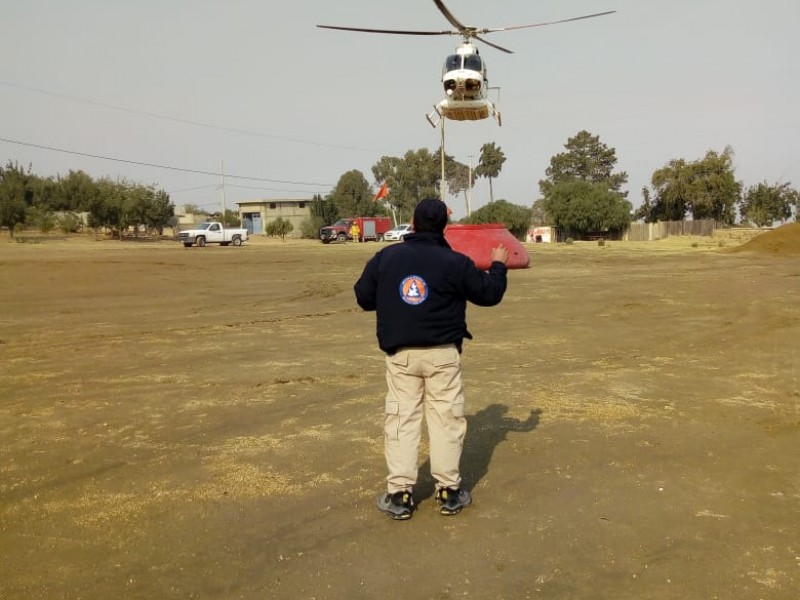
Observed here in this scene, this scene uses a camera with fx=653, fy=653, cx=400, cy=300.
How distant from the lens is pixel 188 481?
14.8ft

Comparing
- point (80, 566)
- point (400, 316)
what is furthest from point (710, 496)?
point (80, 566)

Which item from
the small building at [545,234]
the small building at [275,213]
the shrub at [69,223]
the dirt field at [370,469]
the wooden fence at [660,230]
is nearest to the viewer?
the dirt field at [370,469]

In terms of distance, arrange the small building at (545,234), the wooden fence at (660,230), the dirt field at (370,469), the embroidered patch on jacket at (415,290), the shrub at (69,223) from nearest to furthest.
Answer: the dirt field at (370,469)
the embroidered patch on jacket at (415,290)
the shrub at (69,223)
the wooden fence at (660,230)
the small building at (545,234)

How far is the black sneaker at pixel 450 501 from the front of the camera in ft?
12.9

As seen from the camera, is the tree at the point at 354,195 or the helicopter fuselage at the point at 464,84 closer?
the helicopter fuselage at the point at 464,84

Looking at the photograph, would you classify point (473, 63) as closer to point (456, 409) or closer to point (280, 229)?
point (456, 409)

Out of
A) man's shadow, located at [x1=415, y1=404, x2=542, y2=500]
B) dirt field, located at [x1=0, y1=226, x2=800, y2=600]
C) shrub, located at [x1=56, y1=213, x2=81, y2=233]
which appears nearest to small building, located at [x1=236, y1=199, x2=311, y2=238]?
shrub, located at [x1=56, y1=213, x2=81, y2=233]

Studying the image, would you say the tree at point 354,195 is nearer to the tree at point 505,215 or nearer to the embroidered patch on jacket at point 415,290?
the tree at point 505,215

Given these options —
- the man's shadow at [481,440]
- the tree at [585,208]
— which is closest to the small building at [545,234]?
the tree at [585,208]

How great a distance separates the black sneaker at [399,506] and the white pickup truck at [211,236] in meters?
43.0

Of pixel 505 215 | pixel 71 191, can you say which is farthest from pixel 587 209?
pixel 71 191

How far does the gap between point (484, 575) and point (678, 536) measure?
4.00 feet

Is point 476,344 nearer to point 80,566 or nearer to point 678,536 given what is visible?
point 678,536

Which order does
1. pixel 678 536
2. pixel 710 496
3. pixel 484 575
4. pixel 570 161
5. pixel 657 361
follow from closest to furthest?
pixel 484 575, pixel 678 536, pixel 710 496, pixel 657 361, pixel 570 161
